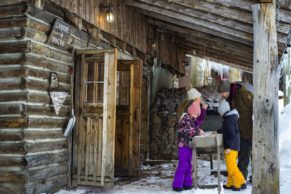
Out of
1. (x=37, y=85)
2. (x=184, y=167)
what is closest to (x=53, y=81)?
(x=37, y=85)

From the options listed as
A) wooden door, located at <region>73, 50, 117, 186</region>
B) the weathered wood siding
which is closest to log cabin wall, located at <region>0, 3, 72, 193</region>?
wooden door, located at <region>73, 50, 117, 186</region>

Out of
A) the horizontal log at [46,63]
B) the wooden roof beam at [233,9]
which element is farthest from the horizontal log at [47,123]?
the wooden roof beam at [233,9]

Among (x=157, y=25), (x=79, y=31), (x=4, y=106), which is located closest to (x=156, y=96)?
(x=157, y=25)

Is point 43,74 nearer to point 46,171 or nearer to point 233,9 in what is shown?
point 46,171

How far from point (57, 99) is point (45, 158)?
1081mm

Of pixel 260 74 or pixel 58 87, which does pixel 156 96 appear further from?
pixel 260 74

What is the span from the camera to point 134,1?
983 cm

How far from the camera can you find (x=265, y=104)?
590cm

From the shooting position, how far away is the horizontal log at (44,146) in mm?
6293

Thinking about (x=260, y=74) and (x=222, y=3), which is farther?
(x=222, y=3)

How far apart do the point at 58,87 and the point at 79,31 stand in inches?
57.7

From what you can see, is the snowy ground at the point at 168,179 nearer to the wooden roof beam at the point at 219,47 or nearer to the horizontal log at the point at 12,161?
the horizontal log at the point at 12,161

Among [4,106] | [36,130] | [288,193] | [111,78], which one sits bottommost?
[288,193]

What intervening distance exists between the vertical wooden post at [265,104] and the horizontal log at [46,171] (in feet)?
11.5
